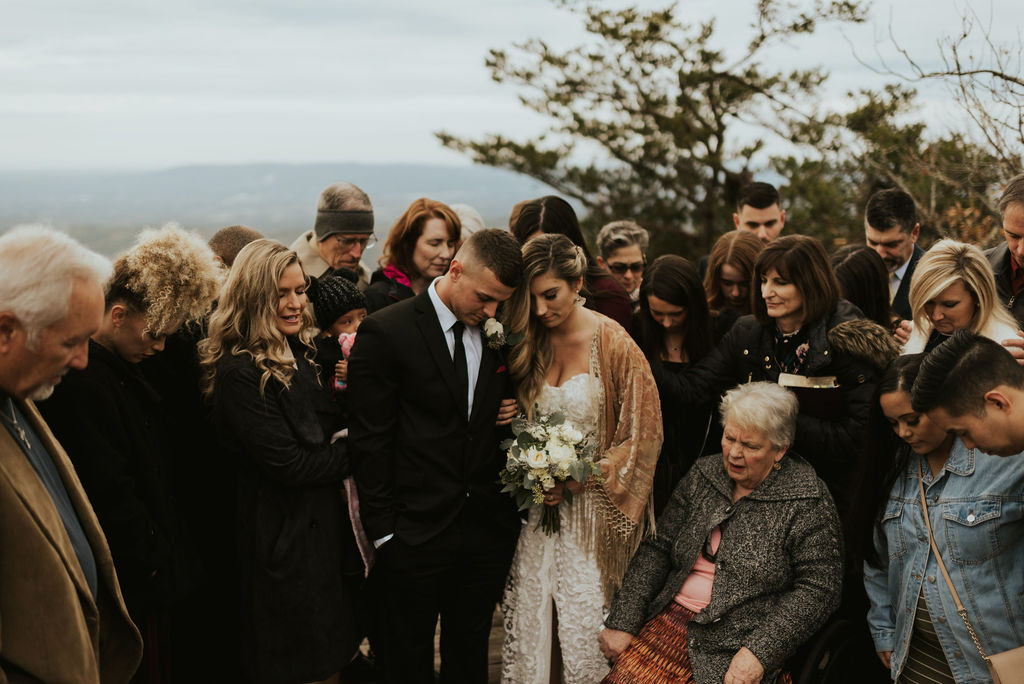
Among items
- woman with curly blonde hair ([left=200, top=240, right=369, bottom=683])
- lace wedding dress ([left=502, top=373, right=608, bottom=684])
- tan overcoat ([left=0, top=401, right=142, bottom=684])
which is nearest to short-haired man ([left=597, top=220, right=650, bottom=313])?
lace wedding dress ([left=502, top=373, right=608, bottom=684])

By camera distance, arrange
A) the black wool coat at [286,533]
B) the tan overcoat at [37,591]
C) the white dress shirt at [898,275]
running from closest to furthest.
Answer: the tan overcoat at [37,591] → the black wool coat at [286,533] → the white dress shirt at [898,275]

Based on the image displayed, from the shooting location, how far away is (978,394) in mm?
2502

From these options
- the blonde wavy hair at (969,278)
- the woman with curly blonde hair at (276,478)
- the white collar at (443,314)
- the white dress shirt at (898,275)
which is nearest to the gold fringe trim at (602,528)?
the white collar at (443,314)

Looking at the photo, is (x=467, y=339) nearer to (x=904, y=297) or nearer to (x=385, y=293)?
(x=385, y=293)

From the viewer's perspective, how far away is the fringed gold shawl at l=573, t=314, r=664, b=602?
3.75 metres

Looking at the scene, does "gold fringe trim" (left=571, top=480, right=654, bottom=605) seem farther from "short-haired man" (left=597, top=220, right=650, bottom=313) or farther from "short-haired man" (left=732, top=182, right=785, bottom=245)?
"short-haired man" (left=732, top=182, right=785, bottom=245)

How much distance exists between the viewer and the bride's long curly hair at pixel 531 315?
3.70 metres

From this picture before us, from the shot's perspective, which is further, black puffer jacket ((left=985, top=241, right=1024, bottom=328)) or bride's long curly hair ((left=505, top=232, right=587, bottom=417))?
black puffer jacket ((left=985, top=241, right=1024, bottom=328))

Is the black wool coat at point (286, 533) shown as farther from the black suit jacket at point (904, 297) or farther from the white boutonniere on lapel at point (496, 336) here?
the black suit jacket at point (904, 297)

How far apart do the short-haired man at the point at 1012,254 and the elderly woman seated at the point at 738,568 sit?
1.24 meters

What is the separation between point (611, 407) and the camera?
150 inches

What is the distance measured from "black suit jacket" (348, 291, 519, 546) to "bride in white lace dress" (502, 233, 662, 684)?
0.39m

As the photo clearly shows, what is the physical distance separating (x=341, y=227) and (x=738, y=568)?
3.04m

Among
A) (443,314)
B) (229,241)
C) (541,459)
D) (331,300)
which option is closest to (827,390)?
(541,459)
